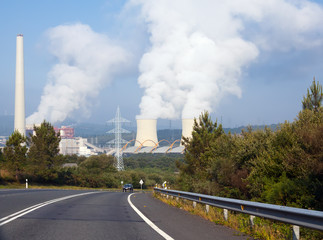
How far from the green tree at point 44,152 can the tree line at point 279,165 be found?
33985 mm

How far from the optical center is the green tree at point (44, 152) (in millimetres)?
61281

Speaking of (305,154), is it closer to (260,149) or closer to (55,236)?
(260,149)

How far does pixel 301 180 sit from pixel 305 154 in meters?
1.36

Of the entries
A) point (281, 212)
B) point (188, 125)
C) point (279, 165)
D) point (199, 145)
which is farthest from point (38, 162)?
point (281, 212)

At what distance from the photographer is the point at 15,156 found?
59812 millimetres

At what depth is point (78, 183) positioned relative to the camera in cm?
7012

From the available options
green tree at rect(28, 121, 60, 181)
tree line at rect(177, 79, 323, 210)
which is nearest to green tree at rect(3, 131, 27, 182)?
green tree at rect(28, 121, 60, 181)

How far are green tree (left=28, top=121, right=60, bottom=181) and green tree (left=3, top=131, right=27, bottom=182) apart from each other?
1735mm

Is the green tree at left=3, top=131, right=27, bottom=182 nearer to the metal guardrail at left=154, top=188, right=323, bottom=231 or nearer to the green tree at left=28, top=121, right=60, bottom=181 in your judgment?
the green tree at left=28, top=121, right=60, bottom=181

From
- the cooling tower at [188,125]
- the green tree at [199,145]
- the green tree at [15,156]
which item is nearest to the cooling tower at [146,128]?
the cooling tower at [188,125]

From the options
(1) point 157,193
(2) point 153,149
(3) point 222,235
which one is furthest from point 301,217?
(2) point 153,149

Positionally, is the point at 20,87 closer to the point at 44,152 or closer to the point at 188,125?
the point at 44,152

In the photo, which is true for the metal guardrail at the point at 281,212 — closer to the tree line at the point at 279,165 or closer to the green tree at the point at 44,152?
the tree line at the point at 279,165

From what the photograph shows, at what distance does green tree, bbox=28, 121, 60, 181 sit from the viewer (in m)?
61.3
